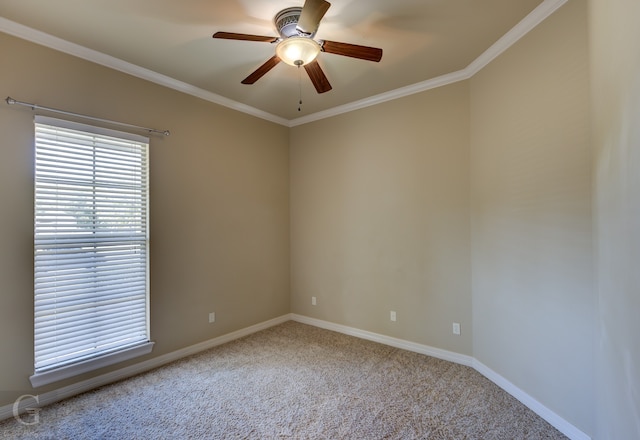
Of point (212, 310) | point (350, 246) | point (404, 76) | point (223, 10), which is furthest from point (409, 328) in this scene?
point (223, 10)

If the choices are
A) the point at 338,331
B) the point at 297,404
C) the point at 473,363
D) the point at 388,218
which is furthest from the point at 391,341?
the point at 297,404

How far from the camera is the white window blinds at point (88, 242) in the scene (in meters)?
2.42

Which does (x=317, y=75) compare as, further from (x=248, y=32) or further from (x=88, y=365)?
(x=88, y=365)

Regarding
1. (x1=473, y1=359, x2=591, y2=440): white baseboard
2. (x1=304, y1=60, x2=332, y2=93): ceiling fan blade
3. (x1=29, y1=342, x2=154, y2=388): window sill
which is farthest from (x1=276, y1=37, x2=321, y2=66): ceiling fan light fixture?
(x1=473, y1=359, x2=591, y2=440): white baseboard

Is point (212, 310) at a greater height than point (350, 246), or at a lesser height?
lesser

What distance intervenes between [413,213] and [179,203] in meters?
2.55

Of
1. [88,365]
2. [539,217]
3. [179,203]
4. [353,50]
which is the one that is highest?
[353,50]

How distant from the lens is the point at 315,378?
281 centimetres

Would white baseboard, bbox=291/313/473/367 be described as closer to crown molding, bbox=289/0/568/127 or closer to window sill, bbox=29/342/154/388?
window sill, bbox=29/342/154/388

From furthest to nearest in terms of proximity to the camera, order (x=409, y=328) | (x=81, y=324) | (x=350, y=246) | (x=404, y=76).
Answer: (x=350, y=246)
(x=409, y=328)
(x=404, y=76)
(x=81, y=324)

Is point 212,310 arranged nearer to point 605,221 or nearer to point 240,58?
point 240,58

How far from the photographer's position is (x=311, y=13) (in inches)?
68.7

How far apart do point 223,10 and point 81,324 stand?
2.75 m

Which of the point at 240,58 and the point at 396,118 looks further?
the point at 396,118
